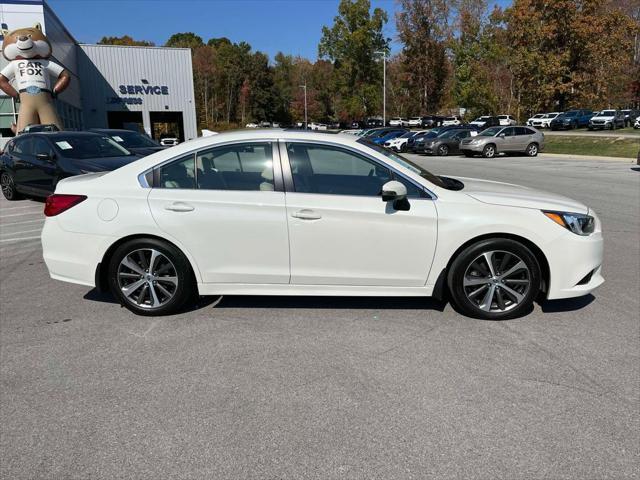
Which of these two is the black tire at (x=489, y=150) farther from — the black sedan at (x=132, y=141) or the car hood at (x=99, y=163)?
the car hood at (x=99, y=163)

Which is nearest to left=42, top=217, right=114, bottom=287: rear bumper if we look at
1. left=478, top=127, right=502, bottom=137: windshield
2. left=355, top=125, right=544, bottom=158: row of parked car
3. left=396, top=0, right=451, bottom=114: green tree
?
left=355, top=125, right=544, bottom=158: row of parked car

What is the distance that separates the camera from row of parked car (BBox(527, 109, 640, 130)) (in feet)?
148

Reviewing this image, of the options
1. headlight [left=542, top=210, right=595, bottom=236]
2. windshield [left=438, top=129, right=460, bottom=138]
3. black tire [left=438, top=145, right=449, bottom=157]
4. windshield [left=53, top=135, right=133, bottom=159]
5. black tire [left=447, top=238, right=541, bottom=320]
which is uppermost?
windshield [left=438, top=129, right=460, bottom=138]

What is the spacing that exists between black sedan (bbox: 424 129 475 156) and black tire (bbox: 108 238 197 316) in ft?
91.6

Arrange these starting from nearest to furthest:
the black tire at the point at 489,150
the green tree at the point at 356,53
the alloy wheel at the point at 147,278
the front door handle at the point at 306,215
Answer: the front door handle at the point at 306,215 → the alloy wheel at the point at 147,278 → the black tire at the point at 489,150 → the green tree at the point at 356,53

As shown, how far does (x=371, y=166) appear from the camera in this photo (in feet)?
14.4

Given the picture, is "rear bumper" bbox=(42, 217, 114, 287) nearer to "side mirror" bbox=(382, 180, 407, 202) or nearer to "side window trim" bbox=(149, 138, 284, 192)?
"side window trim" bbox=(149, 138, 284, 192)

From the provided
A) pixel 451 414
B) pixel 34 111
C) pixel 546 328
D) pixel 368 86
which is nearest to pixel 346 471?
pixel 451 414

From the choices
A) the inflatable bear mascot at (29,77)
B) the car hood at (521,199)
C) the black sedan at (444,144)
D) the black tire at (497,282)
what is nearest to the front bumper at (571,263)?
the black tire at (497,282)

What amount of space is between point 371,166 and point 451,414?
84.4 inches

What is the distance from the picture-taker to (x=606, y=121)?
4478 cm

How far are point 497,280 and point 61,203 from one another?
12.5ft

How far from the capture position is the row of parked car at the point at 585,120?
45156 millimetres

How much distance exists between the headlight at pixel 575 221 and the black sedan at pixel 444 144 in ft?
88.9
